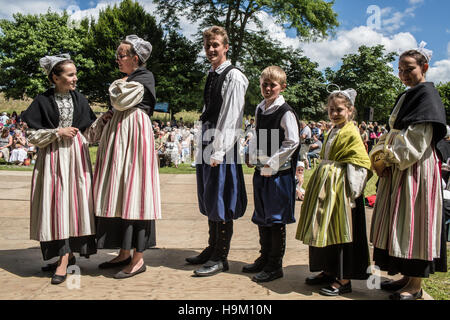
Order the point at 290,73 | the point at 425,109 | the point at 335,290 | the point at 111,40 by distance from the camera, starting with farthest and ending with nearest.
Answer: the point at 290,73
the point at 111,40
the point at 335,290
the point at 425,109

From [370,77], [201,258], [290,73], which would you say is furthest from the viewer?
[370,77]

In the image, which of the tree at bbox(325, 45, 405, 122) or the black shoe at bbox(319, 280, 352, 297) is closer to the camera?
the black shoe at bbox(319, 280, 352, 297)

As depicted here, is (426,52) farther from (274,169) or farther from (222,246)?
(222,246)

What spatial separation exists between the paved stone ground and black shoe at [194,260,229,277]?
49 millimetres

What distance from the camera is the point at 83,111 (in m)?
3.57

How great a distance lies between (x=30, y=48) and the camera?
3553 centimetres

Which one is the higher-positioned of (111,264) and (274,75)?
(274,75)

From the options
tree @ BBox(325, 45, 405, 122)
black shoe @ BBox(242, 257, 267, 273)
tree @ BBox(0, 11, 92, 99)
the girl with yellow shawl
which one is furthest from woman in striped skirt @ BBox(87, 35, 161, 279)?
tree @ BBox(325, 45, 405, 122)

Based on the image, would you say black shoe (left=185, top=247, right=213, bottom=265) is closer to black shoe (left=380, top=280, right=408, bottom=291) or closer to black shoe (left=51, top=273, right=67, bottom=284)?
black shoe (left=51, top=273, right=67, bottom=284)

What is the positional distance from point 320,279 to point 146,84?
2.22 m

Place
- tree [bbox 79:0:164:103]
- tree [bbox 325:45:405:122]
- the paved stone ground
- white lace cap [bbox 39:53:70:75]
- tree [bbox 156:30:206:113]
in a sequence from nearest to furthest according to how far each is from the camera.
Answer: the paved stone ground < white lace cap [bbox 39:53:70:75] < tree [bbox 156:30:206:113] < tree [bbox 79:0:164:103] < tree [bbox 325:45:405:122]

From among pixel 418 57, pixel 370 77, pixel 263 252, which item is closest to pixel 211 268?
pixel 263 252

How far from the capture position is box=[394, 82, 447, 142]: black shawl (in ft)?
9.36
